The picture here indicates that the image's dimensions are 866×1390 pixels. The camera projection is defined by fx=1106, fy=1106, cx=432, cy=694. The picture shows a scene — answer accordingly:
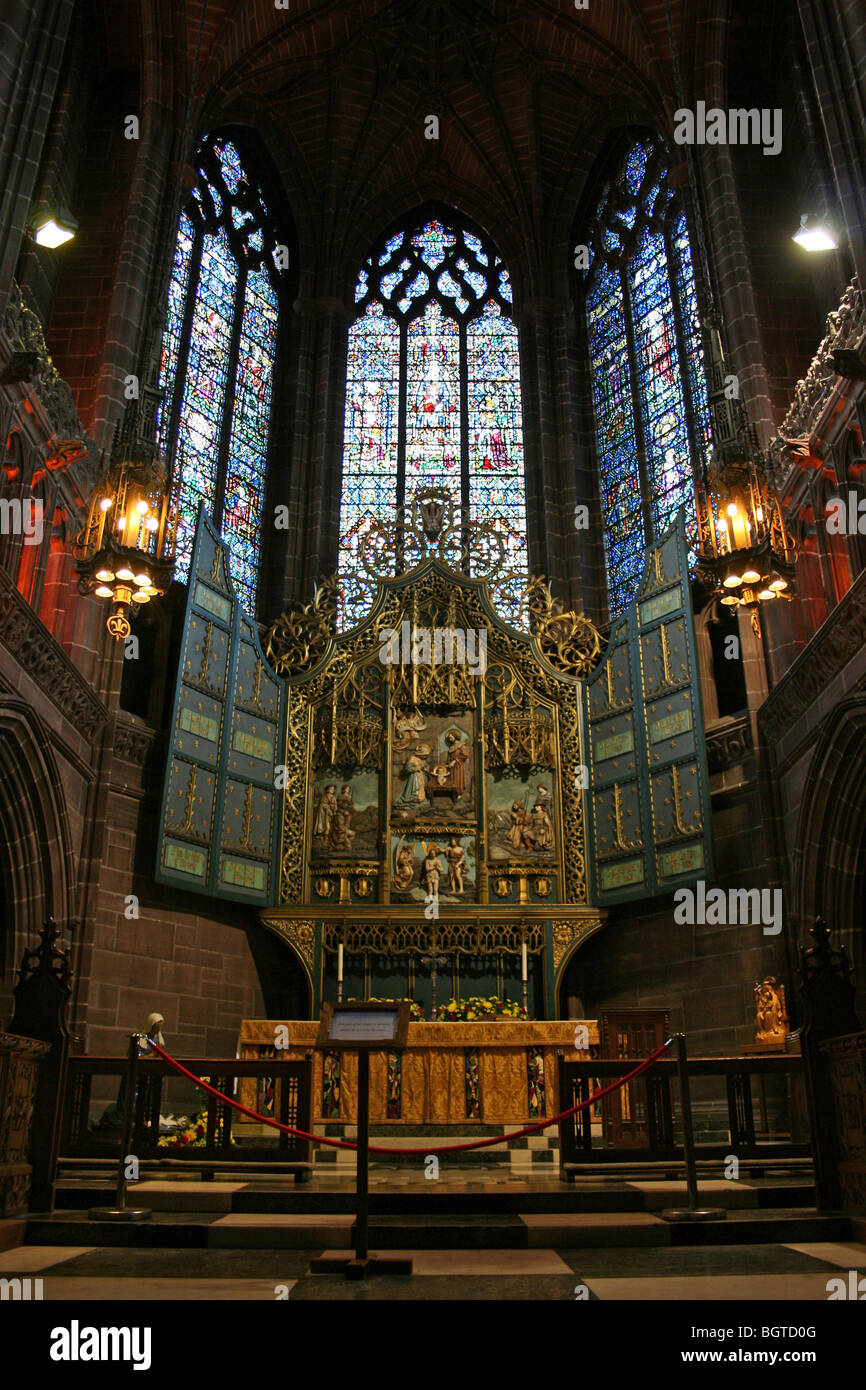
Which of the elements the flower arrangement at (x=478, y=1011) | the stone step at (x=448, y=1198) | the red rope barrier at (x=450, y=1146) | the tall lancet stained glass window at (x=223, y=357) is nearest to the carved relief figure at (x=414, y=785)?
the flower arrangement at (x=478, y=1011)

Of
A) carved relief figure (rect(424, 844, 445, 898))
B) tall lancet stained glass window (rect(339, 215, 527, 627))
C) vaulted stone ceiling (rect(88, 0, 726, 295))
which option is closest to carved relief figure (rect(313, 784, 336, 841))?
carved relief figure (rect(424, 844, 445, 898))

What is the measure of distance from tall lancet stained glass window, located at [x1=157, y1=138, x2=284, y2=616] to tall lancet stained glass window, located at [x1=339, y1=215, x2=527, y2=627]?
167 centimetres

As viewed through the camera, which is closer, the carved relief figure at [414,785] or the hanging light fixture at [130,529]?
the hanging light fixture at [130,529]

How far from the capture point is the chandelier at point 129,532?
998 centimetres

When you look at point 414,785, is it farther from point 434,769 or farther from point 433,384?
point 433,384

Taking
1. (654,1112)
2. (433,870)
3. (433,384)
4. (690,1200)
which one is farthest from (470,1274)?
(433,384)

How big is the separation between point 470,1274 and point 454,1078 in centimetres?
669

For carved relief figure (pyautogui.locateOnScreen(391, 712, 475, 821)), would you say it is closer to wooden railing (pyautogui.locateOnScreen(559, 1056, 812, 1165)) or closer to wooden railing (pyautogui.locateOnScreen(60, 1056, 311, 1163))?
wooden railing (pyautogui.locateOnScreen(60, 1056, 311, 1163))

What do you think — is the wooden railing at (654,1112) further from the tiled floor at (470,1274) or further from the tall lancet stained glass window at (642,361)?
the tall lancet stained glass window at (642,361)

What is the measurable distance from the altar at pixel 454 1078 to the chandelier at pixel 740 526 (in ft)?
16.6
